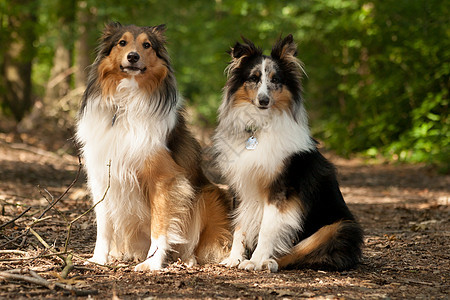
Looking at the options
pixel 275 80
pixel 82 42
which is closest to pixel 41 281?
pixel 275 80

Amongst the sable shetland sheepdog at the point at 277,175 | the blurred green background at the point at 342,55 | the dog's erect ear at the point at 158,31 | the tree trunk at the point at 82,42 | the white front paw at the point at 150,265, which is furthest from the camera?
the tree trunk at the point at 82,42

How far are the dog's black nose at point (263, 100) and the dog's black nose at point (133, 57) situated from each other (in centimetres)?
112

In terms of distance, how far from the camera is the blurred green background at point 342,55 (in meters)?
12.8

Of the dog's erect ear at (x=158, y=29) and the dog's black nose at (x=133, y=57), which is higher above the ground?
the dog's erect ear at (x=158, y=29)

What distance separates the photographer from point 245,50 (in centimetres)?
493

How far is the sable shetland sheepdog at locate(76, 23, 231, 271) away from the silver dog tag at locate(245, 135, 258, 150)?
52 centimetres

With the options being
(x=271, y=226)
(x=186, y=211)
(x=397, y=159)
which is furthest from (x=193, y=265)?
(x=397, y=159)

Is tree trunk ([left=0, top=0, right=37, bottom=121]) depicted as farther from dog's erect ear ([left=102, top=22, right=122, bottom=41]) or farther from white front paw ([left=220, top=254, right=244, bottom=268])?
white front paw ([left=220, top=254, right=244, bottom=268])

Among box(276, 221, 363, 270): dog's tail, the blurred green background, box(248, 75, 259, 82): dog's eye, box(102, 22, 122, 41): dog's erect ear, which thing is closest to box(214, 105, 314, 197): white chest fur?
box(248, 75, 259, 82): dog's eye

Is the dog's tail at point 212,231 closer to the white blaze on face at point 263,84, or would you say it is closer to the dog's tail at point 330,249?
the dog's tail at point 330,249

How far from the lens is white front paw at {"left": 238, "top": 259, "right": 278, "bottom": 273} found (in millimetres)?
4488

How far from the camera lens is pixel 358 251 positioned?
4.62m

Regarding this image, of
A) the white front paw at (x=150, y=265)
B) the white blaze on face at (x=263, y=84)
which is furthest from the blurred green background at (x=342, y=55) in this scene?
the white front paw at (x=150, y=265)

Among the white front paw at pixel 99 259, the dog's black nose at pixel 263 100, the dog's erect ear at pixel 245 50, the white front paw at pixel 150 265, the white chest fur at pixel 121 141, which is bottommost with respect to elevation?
the white front paw at pixel 99 259
